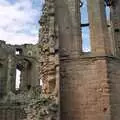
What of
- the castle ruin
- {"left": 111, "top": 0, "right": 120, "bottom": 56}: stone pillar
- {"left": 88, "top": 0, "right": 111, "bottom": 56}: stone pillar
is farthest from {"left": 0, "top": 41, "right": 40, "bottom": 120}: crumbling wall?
{"left": 88, "top": 0, "right": 111, "bottom": 56}: stone pillar

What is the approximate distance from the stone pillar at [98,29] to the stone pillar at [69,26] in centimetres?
38

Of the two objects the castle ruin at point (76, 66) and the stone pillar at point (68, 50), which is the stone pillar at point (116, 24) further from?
the stone pillar at point (68, 50)

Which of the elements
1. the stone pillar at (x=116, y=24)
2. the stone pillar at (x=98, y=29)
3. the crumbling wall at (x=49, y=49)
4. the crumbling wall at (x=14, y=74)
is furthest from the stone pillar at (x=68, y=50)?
the crumbling wall at (x=14, y=74)

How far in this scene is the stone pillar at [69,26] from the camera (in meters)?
8.41

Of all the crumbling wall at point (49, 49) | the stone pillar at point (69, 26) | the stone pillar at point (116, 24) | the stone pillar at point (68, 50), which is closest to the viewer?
the stone pillar at point (68, 50)

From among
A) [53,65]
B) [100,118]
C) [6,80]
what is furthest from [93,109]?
[6,80]

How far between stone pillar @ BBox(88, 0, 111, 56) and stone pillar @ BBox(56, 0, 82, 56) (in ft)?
1.26

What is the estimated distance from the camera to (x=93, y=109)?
7.80m

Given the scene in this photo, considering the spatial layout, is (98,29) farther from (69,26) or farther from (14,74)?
(14,74)

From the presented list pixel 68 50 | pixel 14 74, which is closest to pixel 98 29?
pixel 68 50

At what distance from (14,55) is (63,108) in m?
24.3

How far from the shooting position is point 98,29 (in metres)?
8.52

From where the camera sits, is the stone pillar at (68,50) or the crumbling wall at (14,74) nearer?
the stone pillar at (68,50)

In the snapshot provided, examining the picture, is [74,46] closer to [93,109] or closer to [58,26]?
[58,26]
